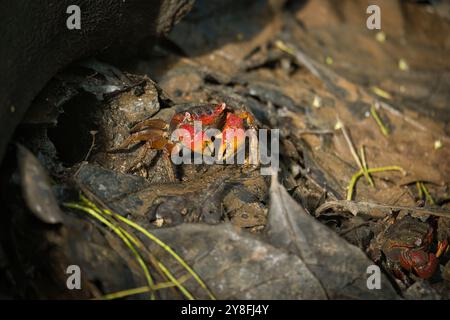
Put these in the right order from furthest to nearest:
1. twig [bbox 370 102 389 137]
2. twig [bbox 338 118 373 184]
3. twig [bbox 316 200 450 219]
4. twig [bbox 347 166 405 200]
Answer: twig [bbox 370 102 389 137] < twig [bbox 338 118 373 184] < twig [bbox 347 166 405 200] < twig [bbox 316 200 450 219]

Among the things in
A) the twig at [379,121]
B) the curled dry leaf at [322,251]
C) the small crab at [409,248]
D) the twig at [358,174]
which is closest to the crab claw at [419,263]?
the small crab at [409,248]

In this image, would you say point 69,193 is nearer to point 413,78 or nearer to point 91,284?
point 91,284

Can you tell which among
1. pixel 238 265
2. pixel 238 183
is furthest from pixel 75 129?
pixel 238 265

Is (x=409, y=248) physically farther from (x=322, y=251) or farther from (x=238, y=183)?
(x=238, y=183)

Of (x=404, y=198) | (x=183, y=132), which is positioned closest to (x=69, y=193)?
(x=183, y=132)

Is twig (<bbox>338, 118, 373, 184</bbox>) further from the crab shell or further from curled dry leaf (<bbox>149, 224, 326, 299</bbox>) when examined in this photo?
curled dry leaf (<bbox>149, 224, 326, 299</bbox>)

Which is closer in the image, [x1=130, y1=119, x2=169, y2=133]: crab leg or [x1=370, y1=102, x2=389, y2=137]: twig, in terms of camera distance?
[x1=130, y1=119, x2=169, y2=133]: crab leg

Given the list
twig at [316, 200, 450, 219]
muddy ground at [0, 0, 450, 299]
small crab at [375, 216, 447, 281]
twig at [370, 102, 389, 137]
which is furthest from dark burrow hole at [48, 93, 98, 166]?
twig at [370, 102, 389, 137]
